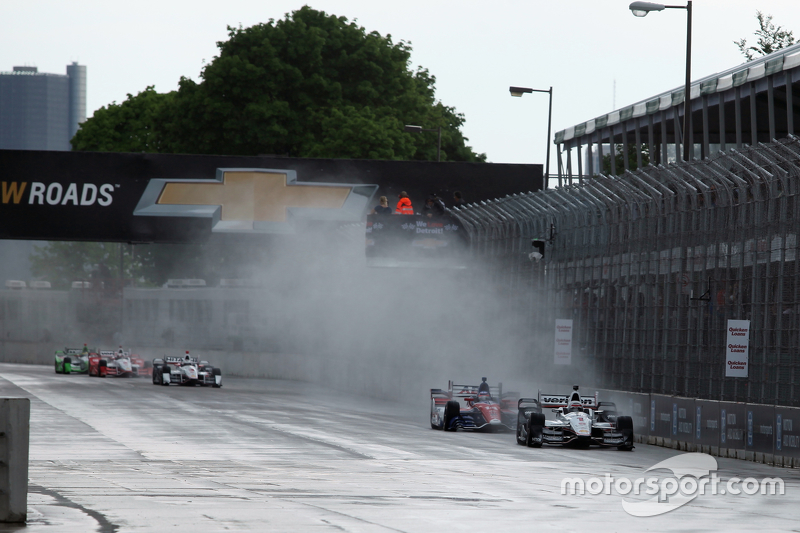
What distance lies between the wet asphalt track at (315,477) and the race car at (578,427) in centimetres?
32

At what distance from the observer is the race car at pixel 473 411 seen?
22.5 metres

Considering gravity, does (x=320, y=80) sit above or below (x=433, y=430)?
above

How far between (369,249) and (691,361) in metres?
11.8

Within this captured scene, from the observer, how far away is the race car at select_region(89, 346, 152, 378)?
145 ft

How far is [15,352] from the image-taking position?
6231 centimetres

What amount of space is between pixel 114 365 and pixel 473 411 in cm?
2465

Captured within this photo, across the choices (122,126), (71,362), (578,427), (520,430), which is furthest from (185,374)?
(122,126)

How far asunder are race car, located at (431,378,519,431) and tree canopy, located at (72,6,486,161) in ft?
82.5

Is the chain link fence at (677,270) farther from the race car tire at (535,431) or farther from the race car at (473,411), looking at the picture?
the race car tire at (535,431)

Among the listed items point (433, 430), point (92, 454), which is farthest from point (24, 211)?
point (92, 454)

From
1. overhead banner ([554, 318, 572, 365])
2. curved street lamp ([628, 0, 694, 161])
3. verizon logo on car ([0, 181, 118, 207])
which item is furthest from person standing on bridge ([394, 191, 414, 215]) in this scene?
curved street lamp ([628, 0, 694, 161])

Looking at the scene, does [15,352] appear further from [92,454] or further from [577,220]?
[92,454]

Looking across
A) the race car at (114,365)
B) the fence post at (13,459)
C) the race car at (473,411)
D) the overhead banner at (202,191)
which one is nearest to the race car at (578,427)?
the race car at (473,411)
